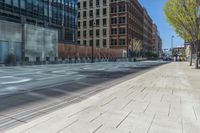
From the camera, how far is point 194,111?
6.71m

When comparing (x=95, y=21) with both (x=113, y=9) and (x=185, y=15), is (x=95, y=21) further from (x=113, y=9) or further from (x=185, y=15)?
(x=185, y=15)

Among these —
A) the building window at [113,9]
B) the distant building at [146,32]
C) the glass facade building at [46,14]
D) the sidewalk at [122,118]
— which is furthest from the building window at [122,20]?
the sidewalk at [122,118]

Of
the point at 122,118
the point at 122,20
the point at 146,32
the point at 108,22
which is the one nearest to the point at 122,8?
the point at 122,20

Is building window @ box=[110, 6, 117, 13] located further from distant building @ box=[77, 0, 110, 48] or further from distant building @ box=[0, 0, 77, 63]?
distant building @ box=[0, 0, 77, 63]

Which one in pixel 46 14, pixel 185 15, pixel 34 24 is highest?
pixel 46 14

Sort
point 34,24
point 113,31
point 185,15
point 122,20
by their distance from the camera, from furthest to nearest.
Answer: point 113,31 → point 122,20 → point 34,24 → point 185,15

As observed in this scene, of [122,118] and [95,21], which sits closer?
[122,118]

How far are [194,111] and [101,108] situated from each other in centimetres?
266

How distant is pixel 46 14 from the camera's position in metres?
51.4

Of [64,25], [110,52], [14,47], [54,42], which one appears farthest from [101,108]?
[110,52]

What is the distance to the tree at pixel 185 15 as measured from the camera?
26897 millimetres

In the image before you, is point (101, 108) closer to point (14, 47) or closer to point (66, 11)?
point (14, 47)

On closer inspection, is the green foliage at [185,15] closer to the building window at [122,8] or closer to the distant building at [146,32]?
the building window at [122,8]

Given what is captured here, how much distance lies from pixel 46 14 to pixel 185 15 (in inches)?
1290
